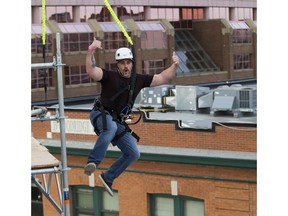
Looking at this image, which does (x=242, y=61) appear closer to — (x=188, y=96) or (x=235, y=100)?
(x=188, y=96)

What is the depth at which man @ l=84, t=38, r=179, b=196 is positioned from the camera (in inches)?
324

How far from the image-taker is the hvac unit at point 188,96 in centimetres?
3641

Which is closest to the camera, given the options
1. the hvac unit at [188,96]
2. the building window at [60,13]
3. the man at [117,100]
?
the man at [117,100]

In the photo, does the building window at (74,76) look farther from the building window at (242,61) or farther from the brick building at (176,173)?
the brick building at (176,173)

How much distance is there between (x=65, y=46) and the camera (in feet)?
230

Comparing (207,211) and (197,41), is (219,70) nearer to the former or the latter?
(197,41)

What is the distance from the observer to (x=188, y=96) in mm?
37062

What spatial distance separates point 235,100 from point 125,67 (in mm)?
27492

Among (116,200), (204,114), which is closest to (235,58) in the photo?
(204,114)

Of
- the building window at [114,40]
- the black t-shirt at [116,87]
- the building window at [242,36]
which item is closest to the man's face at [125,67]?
the black t-shirt at [116,87]

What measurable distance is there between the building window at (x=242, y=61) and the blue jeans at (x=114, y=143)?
81687 millimetres

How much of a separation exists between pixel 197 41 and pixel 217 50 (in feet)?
8.34

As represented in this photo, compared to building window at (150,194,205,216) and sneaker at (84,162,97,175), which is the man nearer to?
sneaker at (84,162,97,175)
